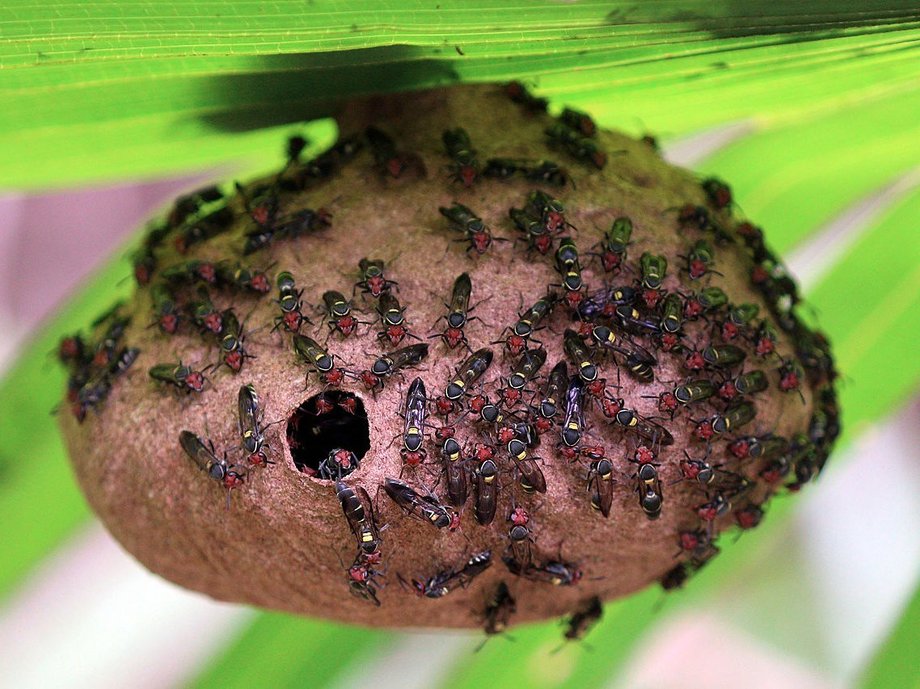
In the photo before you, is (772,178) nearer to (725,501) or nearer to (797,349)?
(797,349)

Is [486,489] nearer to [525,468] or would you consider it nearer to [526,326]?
[525,468]

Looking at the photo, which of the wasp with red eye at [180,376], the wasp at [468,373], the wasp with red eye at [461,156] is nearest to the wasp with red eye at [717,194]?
the wasp with red eye at [461,156]

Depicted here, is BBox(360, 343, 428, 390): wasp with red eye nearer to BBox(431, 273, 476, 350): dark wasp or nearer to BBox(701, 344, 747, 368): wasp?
BBox(431, 273, 476, 350): dark wasp

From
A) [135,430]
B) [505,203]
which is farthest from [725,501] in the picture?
[135,430]

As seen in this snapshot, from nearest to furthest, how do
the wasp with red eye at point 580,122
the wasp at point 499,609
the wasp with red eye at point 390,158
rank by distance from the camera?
1. the wasp at point 499,609
2. the wasp with red eye at point 390,158
3. the wasp with red eye at point 580,122

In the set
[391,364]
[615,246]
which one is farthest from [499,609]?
[615,246]

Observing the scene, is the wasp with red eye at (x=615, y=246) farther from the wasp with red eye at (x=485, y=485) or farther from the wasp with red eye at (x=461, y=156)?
the wasp with red eye at (x=485, y=485)
